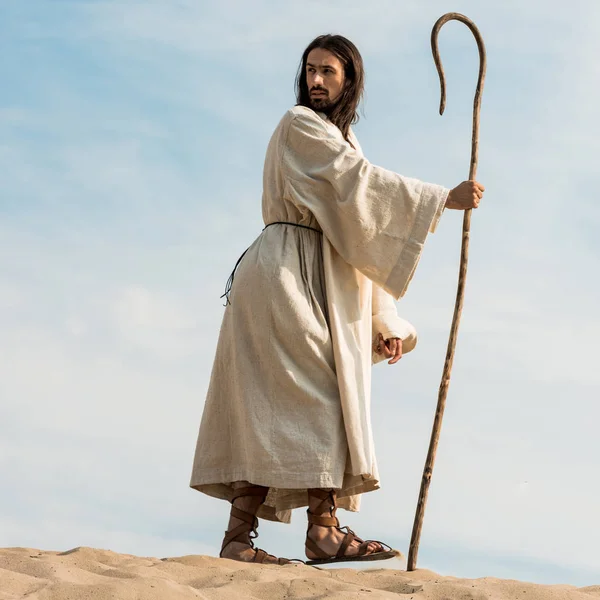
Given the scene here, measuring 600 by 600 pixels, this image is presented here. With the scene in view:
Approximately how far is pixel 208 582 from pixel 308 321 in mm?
1352

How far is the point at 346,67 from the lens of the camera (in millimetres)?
5422

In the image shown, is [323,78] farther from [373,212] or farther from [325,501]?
[325,501]

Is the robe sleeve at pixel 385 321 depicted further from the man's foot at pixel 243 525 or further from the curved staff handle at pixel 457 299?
the man's foot at pixel 243 525

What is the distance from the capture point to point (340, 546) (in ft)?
16.0

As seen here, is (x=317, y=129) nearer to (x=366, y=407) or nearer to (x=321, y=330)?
(x=321, y=330)

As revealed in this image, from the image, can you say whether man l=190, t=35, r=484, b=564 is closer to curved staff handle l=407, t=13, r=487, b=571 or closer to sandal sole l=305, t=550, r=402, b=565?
sandal sole l=305, t=550, r=402, b=565

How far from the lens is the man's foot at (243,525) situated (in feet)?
16.3

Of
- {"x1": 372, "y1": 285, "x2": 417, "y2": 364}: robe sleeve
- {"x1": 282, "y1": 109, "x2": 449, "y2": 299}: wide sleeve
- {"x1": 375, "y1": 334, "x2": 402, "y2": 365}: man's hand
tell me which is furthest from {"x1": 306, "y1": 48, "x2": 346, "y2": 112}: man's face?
{"x1": 375, "y1": 334, "x2": 402, "y2": 365}: man's hand

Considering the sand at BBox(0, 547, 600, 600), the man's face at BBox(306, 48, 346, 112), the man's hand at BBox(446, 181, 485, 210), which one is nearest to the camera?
the sand at BBox(0, 547, 600, 600)

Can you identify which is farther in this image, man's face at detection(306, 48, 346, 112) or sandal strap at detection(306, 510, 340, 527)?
man's face at detection(306, 48, 346, 112)

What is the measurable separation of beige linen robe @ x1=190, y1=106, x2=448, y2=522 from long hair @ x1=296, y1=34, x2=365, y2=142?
10 centimetres

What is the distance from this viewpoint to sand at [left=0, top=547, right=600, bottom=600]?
145 inches

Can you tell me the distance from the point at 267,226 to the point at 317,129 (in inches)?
20.1

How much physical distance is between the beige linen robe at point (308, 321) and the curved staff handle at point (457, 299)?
22 cm
